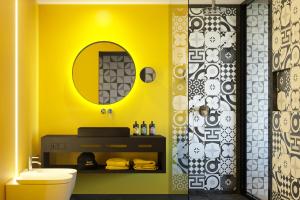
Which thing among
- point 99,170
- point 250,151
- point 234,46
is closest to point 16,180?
point 99,170

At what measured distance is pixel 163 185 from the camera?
455 cm

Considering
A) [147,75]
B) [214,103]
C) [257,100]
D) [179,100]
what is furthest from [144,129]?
[257,100]

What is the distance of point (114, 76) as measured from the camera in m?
4.50

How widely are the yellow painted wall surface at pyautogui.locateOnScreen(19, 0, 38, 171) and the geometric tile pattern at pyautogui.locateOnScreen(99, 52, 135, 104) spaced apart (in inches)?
30.7

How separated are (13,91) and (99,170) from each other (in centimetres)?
132

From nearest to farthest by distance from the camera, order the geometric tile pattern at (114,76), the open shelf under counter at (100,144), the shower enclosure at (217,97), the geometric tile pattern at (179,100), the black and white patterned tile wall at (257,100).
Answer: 1. the geometric tile pattern at (179,100)
2. the open shelf under counter at (100,144)
3. the black and white patterned tile wall at (257,100)
4. the geometric tile pattern at (114,76)
5. the shower enclosure at (217,97)

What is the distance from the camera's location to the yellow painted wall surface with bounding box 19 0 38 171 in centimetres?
373

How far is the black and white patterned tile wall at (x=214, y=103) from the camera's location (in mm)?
4707

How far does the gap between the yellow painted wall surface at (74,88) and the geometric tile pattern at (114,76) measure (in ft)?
0.26

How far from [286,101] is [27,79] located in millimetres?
2650

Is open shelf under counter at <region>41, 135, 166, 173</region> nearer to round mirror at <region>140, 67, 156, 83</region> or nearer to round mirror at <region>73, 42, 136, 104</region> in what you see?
round mirror at <region>73, 42, 136, 104</region>

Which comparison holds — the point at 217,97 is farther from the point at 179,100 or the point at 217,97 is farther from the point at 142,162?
the point at 142,162

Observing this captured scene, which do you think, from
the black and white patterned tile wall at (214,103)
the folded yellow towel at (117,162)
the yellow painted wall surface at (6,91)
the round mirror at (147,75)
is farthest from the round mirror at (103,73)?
the yellow painted wall surface at (6,91)

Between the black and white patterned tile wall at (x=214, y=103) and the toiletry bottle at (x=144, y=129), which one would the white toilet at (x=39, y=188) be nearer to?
the toiletry bottle at (x=144, y=129)
